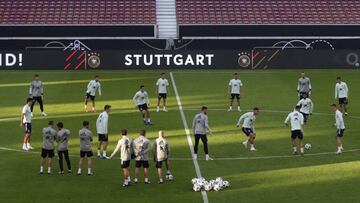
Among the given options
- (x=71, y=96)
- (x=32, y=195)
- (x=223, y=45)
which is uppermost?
(x=223, y=45)

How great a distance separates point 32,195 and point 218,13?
2306 inches

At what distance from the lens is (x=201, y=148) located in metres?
32.6

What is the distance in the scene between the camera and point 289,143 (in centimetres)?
3359

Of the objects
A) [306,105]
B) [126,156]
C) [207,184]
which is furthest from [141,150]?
[306,105]

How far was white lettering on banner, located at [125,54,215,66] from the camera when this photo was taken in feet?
215

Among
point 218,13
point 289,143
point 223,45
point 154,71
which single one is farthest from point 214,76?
point 289,143

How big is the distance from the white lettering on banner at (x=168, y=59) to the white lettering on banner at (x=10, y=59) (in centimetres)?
921

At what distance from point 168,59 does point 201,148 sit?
33.7 m

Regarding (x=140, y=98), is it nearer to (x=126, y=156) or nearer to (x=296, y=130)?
(x=296, y=130)

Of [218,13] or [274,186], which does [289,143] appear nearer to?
[274,186]

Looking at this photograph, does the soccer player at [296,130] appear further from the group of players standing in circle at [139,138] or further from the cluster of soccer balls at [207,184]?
the cluster of soccer balls at [207,184]

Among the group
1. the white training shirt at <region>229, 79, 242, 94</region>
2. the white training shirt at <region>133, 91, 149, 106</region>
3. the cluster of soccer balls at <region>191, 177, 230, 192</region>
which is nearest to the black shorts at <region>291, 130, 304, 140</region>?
the cluster of soccer balls at <region>191, 177, 230, 192</region>

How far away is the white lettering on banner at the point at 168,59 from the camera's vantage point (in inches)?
2579

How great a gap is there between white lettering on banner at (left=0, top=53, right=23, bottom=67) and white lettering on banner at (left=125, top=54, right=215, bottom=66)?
30.2 feet
